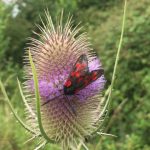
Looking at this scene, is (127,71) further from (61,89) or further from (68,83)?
(68,83)

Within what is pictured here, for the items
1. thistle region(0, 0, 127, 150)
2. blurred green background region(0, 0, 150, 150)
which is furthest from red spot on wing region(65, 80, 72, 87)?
blurred green background region(0, 0, 150, 150)

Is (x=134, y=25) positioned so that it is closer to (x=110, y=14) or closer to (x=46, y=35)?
(x=110, y=14)

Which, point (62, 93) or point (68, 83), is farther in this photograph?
point (62, 93)

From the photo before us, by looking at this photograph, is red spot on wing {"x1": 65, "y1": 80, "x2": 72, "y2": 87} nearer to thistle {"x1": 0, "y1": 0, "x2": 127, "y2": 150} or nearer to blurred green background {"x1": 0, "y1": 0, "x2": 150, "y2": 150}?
thistle {"x1": 0, "y1": 0, "x2": 127, "y2": 150}

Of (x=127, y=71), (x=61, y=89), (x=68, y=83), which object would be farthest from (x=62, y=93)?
(x=127, y=71)

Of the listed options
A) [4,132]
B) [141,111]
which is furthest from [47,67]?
[141,111]

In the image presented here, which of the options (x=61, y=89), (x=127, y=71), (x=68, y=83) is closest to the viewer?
(x=68, y=83)

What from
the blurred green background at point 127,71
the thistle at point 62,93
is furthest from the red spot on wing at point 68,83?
the blurred green background at point 127,71

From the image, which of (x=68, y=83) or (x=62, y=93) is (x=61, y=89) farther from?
(x=68, y=83)

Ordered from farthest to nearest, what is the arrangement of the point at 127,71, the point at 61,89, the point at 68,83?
1. the point at 127,71
2. the point at 61,89
3. the point at 68,83
